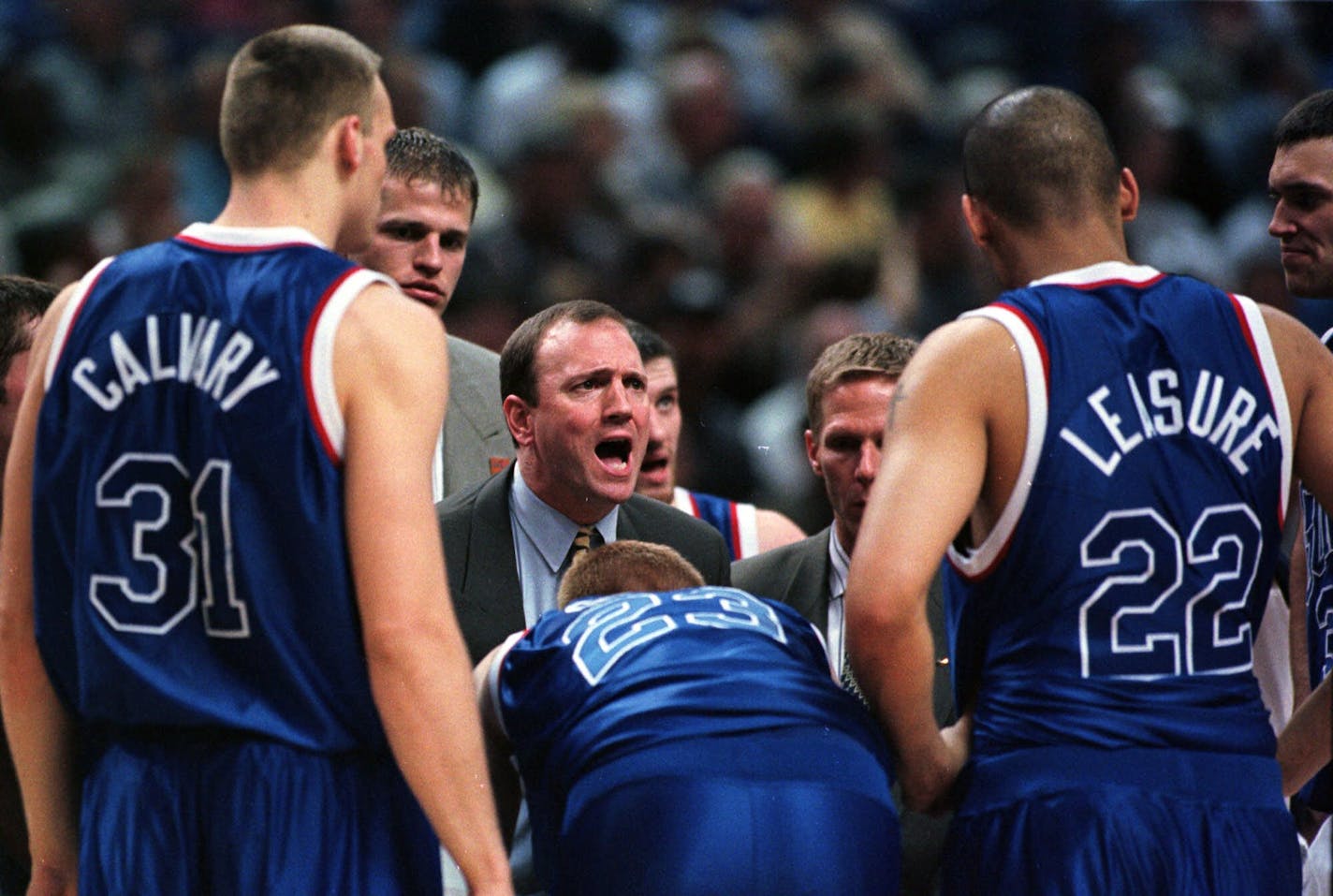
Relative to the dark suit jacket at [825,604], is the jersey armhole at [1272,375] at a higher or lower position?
higher

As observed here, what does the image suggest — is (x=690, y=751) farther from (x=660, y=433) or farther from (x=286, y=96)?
(x=660, y=433)

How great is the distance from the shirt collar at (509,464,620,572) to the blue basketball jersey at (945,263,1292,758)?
1247 millimetres

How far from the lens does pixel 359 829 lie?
257 cm

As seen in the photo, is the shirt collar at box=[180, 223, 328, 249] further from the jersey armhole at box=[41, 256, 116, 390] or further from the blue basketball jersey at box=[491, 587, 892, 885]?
the blue basketball jersey at box=[491, 587, 892, 885]

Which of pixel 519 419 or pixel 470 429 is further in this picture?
pixel 470 429

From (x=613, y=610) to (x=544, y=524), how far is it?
918 millimetres

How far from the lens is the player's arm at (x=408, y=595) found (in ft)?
8.06

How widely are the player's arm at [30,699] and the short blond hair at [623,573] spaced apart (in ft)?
3.13

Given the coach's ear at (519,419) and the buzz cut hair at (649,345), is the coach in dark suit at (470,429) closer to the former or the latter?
the coach's ear at (519,419)

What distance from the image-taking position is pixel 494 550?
3.73 m

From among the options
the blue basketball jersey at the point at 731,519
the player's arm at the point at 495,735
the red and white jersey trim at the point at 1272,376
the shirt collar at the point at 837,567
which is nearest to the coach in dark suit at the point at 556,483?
the shirt collar at the point at 837,567

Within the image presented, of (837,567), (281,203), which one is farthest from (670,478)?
(281,203)

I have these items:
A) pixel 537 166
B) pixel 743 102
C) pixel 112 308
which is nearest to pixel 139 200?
pixel 537 166

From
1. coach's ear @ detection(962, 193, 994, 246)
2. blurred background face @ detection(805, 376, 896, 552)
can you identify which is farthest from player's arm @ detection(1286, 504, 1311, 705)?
coach's ear @ detection(962, 193, 994, 246)
